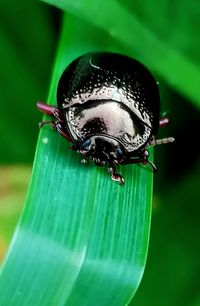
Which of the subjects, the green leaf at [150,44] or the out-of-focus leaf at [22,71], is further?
the out-of-focus leaf at [22,71]

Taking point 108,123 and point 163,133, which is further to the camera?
point 163,133

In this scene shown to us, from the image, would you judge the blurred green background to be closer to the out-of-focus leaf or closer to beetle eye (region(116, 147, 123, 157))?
the out-of-focus leaf

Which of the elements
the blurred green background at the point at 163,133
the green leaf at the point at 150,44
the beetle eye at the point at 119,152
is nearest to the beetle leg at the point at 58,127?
the beetle eye at the point at 119,152

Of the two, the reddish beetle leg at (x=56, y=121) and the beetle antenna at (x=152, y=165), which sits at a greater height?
the reddish beetle leg at (x=56, y=121)

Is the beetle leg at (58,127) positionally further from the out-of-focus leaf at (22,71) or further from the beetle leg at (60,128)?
the out-of-focus leaf at (22,71)

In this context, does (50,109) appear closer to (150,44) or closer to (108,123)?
(108,123)

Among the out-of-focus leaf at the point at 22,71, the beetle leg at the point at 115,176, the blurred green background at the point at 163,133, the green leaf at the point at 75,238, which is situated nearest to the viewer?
the green leaf at the point at 75,238

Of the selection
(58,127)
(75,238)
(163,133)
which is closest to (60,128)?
(58,127)
